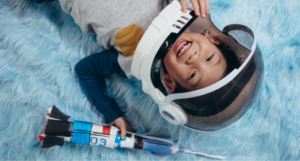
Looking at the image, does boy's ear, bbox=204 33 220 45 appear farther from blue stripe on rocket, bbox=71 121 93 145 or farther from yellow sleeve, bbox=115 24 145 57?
blue stripe on rocket, bbox=71 121 93 145

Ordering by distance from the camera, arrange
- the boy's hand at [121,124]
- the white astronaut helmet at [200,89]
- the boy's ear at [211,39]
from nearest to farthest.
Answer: the white astronaut helmet at [200,89], the boy's ear at [211,39], the boy's hand at [121,124]

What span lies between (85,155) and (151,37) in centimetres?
54

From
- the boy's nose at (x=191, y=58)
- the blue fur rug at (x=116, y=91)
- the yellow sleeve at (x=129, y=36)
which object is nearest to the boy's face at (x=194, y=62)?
the boy's nose at (x=191, y=58)

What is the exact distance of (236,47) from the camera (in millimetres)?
708

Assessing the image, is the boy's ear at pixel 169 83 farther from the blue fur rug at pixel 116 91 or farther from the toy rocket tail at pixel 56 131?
the toy rocket tail at pixel 56 131

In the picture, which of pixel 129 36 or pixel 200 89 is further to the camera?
pixel 129 36

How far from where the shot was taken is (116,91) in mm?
926

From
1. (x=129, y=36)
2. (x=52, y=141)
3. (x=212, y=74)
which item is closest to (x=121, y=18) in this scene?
(x=129, y=36)

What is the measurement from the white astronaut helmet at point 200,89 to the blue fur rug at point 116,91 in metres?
0.21

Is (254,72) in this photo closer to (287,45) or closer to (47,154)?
(287,45)

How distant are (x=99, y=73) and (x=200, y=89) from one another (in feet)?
1.46

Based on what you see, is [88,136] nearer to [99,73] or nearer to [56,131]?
[56,131]

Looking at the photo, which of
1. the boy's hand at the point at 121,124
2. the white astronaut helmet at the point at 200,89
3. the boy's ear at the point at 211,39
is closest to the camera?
the white astronaut helmet at the point at 200,89

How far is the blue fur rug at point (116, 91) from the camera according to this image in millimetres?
843
